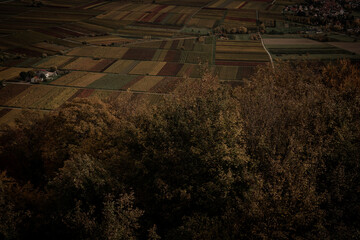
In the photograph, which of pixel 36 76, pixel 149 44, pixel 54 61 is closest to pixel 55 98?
pixel 36 76

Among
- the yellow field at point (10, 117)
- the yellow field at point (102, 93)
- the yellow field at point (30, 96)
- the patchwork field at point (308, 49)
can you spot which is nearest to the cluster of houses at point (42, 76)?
the yellow field at point (30, 96)

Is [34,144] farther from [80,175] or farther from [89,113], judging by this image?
[80,175]

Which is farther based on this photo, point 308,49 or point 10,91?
point 308,49

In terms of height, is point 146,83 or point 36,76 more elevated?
point 36,76

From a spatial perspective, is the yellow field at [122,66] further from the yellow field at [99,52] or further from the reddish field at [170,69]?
the reddish field at [170,69]

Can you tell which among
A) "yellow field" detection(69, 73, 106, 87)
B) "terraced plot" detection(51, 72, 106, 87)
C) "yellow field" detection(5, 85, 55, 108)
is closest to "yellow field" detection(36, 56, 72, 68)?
"terraced plot" detection(51, 72, 106, 87)

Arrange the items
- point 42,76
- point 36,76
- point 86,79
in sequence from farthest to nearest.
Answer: point 86,79 < point 36,76 < point 42,76

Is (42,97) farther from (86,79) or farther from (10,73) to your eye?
(10,73)
